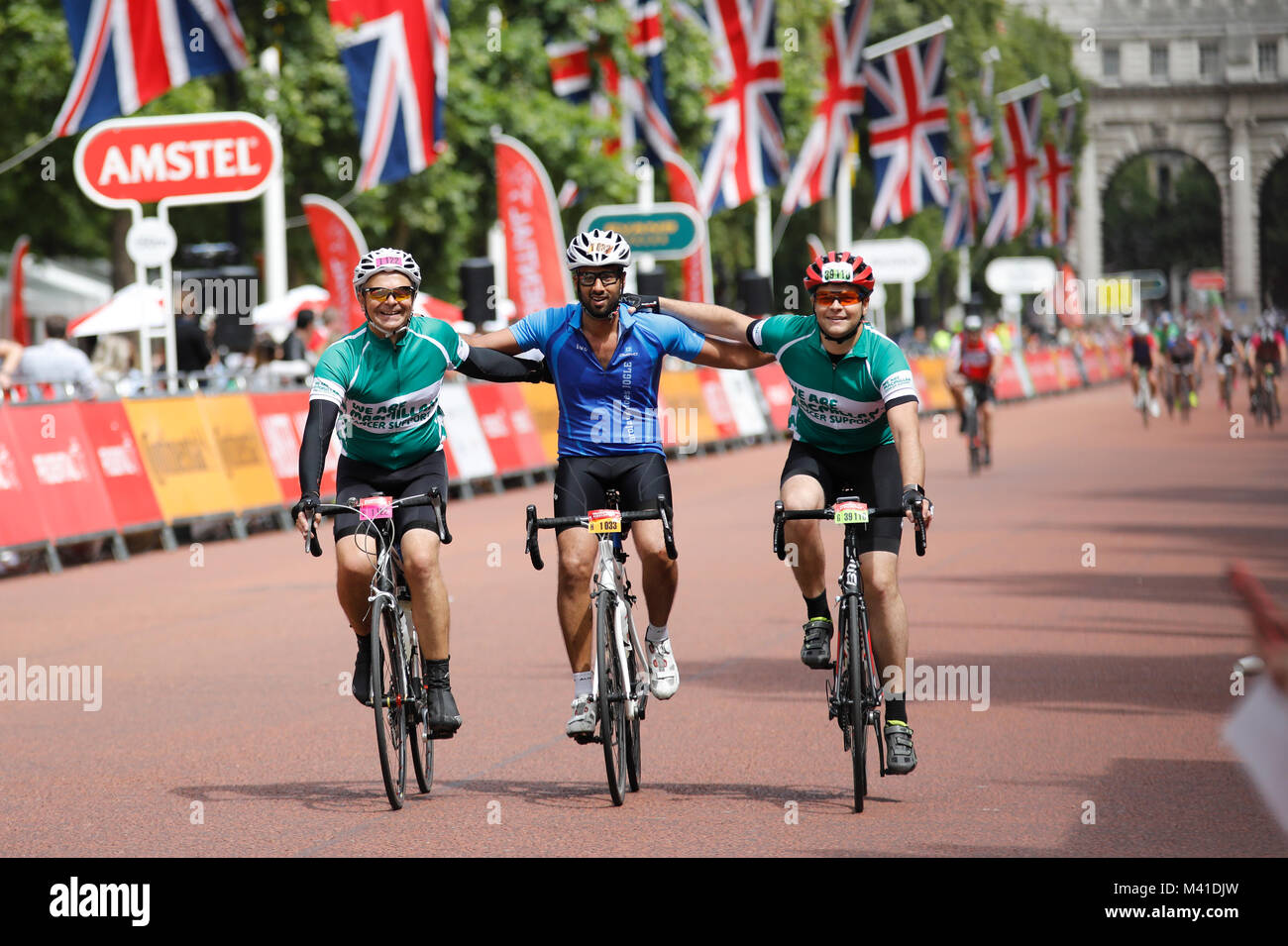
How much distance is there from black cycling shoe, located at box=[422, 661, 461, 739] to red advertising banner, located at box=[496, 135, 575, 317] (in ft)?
73.1

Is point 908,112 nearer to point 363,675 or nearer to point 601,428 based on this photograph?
point 601,428

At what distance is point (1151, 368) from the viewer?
4084 centimetres

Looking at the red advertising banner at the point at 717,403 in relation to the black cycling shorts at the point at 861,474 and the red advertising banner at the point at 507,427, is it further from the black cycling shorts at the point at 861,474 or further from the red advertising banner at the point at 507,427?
the black cycling shorts at the point at 861,474

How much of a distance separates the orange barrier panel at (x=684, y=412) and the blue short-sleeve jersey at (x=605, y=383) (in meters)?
20.7

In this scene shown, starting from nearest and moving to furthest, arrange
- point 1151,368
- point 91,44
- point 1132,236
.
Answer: point 91,44 → point 1151,368 → point 1132,236

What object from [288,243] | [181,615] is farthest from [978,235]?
[181,615]

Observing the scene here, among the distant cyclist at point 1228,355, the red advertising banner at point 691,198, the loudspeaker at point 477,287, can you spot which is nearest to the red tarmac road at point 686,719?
the loudspeaker at point 477,287

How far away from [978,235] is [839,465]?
71.8 metres

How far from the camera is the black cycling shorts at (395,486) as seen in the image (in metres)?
8.04

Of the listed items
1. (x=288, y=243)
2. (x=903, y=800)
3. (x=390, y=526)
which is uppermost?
(x=288, y=243)

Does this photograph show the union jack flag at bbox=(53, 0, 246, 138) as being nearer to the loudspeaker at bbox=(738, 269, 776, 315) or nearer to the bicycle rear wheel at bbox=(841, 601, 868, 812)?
the bicycle rear wheel at bbox=(841, 601, 868, 812)

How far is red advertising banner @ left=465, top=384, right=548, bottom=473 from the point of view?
24516 mm

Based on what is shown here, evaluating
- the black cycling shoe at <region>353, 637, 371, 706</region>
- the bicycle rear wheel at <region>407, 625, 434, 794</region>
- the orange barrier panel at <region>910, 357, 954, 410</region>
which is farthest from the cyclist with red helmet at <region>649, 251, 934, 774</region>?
the orange barrier panel at <region>910, 357, 954, 410</region>
